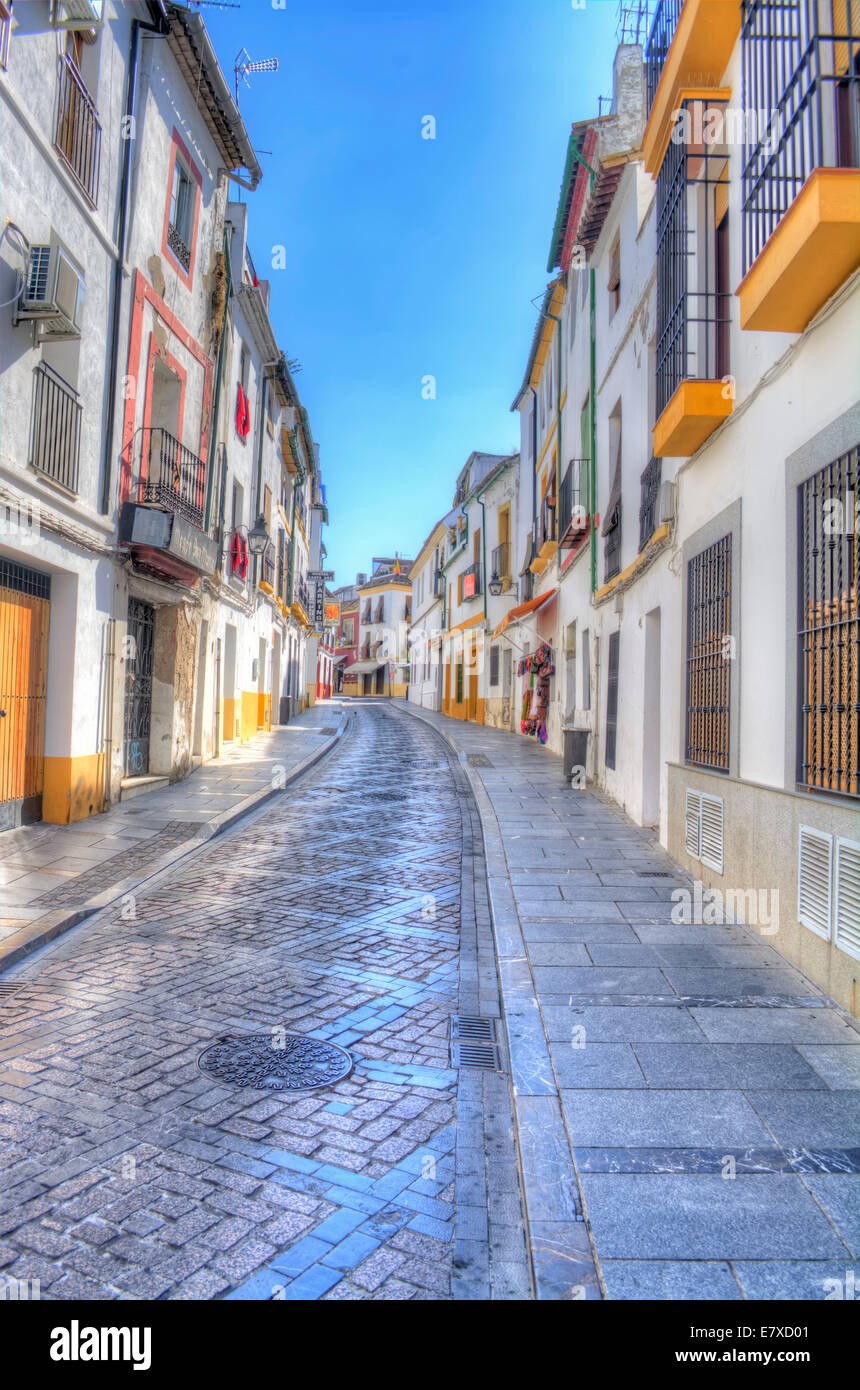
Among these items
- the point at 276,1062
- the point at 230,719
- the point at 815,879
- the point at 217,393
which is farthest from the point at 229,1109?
the point at 230,719

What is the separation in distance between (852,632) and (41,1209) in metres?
4.35

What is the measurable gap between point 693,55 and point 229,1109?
817 cm

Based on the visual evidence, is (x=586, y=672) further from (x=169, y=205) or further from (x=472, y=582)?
(x=472, y=582)

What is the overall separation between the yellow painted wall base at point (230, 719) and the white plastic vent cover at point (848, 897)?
14.8m

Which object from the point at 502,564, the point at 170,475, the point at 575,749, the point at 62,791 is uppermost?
the point at 502,564

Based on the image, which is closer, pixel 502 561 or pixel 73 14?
pixel 73 14

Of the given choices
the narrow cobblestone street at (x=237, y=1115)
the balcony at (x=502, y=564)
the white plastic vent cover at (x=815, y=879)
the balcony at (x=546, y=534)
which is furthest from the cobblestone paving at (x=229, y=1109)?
the balcony at (x=502, y=564)

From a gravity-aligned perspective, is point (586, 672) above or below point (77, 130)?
below

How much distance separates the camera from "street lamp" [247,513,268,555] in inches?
732

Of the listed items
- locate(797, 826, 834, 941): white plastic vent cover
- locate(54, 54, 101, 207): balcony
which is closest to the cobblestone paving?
locate(797, 826, 834, 941): white plastic vent cover

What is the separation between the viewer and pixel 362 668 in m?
62.0

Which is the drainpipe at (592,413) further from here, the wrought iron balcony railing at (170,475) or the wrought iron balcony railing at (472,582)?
the wrought iron balcony railing at (472,582)

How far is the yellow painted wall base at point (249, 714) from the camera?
19.3 metres
